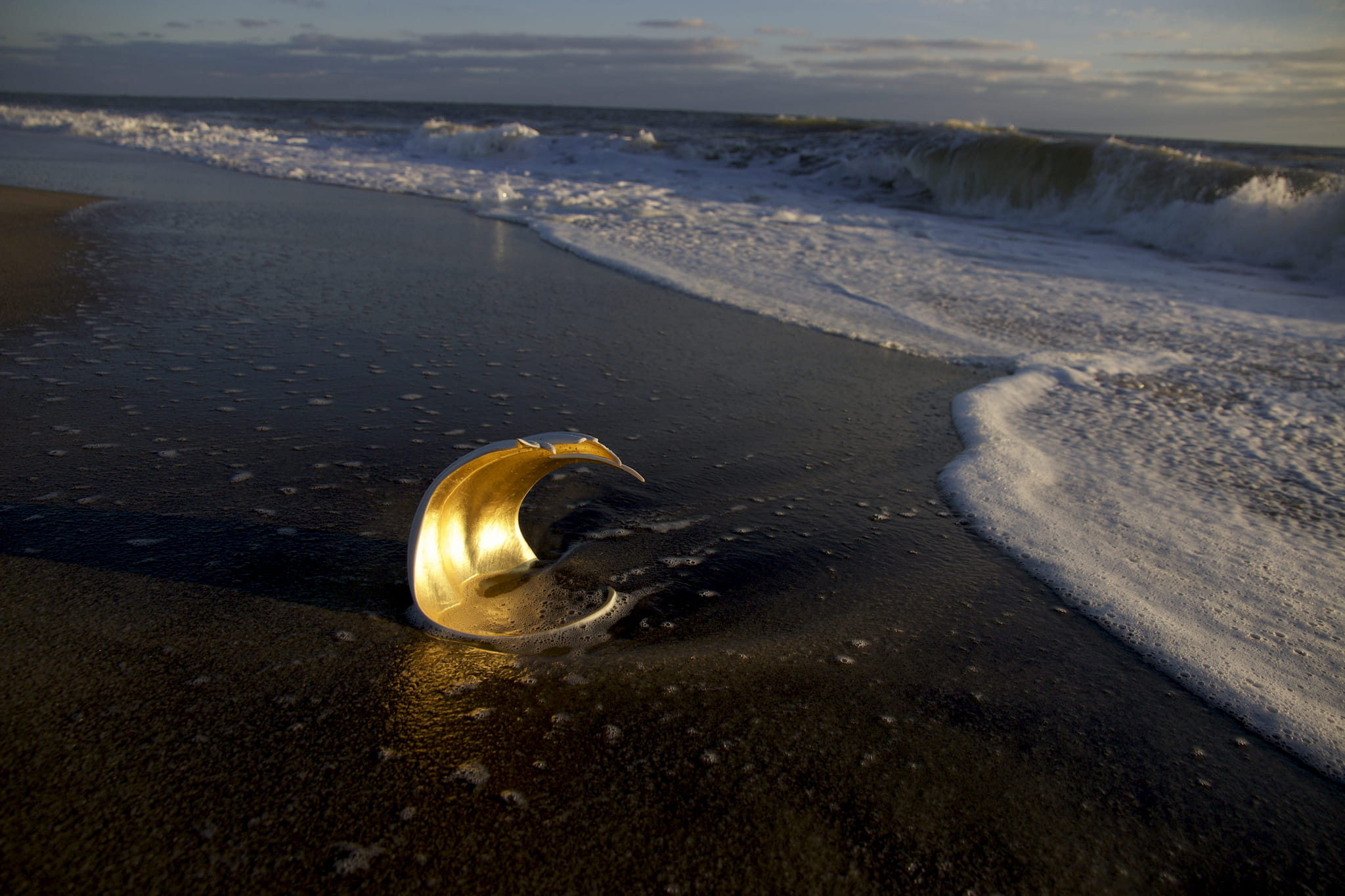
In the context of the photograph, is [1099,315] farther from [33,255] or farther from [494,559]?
[33,255]

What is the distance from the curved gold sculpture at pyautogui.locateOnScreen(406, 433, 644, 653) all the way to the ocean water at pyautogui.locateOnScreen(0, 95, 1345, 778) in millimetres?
1560

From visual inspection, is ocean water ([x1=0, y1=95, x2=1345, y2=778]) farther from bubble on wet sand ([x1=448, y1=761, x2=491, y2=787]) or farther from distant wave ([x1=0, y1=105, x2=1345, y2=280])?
bubble on wet sand ([x1=448, y1=761, x2=491, y2=787])

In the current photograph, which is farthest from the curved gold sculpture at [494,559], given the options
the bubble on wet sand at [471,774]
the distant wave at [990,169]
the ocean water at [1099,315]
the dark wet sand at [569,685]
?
the distant wave at [990,169]

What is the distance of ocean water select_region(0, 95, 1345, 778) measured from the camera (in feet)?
8.02

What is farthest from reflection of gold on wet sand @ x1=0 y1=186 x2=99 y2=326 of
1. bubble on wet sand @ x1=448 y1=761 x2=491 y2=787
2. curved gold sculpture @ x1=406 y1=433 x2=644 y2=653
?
bubble on wet sand @ x1=448 y1=761 x2=491 y2=787

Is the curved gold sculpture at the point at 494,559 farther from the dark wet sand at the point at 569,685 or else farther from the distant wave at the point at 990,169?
the distant wave at the point at 990,169

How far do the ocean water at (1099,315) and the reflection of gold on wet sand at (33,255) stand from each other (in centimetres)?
402

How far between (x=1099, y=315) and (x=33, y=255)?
8008 millimetres

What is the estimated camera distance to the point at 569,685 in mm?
1846

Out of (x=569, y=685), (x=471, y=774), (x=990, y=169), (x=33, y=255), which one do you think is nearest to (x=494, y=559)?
(x=569, y=685)

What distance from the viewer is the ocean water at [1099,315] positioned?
96.2 inches

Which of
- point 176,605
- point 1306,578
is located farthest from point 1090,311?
point 176,605

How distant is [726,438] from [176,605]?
2.11 metres

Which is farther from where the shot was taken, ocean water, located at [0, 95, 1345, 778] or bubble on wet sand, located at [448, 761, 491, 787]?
ocean water, located at [0, 95, 1345, 778]
